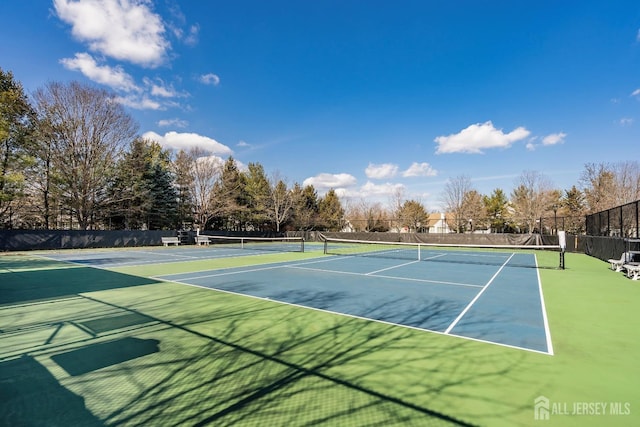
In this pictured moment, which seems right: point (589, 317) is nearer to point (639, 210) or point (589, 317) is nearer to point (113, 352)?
point (113, 352)

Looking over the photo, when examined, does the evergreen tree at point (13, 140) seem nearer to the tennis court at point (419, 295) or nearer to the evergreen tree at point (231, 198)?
the evergreen tree at point (231, 198)

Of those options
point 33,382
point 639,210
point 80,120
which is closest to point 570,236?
point 639,210

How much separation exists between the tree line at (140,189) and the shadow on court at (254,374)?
83.6ft

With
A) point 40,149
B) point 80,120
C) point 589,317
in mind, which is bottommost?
Result: point 589,317

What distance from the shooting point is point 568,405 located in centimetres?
303

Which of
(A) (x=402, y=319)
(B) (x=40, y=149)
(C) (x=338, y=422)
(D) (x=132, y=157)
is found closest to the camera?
(C) (x=338, y=422)

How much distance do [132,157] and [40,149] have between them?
25.6ft

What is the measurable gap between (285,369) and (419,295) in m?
5.15

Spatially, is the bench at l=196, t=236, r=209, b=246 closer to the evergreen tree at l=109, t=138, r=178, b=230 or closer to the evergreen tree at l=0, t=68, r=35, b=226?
the evergreen tree at l=109, t=138, r=178, b=230

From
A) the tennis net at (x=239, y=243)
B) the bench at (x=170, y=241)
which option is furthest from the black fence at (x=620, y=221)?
the bench at (x=170, y=241)

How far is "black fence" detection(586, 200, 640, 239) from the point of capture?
13.7 metres

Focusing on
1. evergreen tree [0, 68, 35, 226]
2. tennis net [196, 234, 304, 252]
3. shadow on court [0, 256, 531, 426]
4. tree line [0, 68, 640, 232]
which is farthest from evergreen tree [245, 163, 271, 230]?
shadow on court [0, 256, 531, 426]

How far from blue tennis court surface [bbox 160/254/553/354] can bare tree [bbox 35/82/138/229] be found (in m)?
23.8

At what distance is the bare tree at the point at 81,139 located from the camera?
1054 inches
